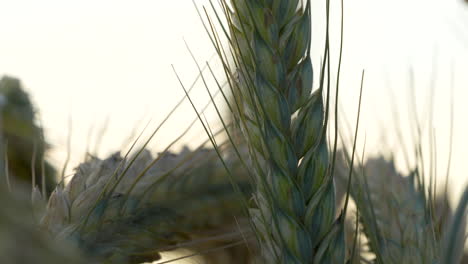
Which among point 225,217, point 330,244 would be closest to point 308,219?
point 330,244

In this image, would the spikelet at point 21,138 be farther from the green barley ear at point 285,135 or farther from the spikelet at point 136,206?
the green barley ear at point 285,135

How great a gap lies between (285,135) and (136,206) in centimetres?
18

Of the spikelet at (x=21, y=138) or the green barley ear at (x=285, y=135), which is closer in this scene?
the green barley ear at (x=285, y=135)

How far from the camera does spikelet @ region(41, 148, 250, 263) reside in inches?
19.6

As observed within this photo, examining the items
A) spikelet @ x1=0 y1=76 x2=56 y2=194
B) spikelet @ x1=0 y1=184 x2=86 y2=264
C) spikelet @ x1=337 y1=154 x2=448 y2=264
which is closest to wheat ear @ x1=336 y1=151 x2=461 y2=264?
spikelet @ x1=337 y1=154 x2=448 y2=264

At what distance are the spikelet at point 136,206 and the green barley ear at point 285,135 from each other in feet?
0.35

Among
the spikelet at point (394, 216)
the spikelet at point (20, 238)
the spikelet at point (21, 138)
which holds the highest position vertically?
the spikelet at point (21, 138)

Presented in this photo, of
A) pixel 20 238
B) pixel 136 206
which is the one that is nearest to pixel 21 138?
pixel 136 206

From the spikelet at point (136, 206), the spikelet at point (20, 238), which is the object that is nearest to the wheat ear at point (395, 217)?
the spikelet at point (136, 206)

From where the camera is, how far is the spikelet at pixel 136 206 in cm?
50

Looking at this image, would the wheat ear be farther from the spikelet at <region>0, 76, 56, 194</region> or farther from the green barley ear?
the spikelet at <region>0, 76, 56, 194</region>

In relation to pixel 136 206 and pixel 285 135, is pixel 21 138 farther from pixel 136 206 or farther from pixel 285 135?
pixel 285 135

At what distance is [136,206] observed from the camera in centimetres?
55

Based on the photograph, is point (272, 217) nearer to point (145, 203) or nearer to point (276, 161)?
point (276, 161)
